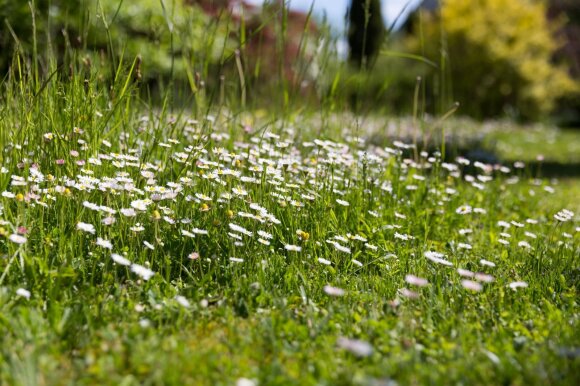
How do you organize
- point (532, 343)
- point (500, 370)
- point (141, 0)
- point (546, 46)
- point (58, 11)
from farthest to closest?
point (546, 46)
point (141, 0)
point (58, 11)
point (532, 343)
point (500, 370)

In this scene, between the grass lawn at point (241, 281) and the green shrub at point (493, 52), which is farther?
the green shrub at point (493, 52)

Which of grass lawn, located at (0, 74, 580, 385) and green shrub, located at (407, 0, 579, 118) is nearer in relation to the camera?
grass lawn, located at (0, 74, 580, 385)

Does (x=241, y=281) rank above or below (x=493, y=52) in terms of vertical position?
below

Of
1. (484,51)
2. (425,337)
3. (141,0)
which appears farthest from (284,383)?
(484,51)

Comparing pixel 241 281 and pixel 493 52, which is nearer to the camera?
pixel 241 281

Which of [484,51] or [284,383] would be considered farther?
[484,51]

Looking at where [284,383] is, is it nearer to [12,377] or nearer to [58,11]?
[12,377]

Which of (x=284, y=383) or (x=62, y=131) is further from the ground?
(x=62, y=131)

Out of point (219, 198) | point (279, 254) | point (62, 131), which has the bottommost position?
point (279, 254)
